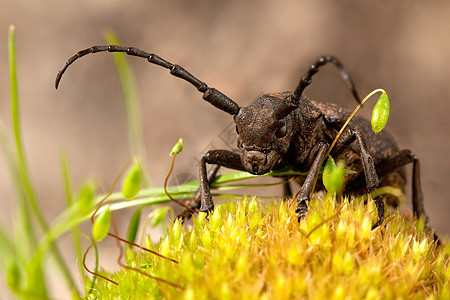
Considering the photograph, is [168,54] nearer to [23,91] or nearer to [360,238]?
[23,91]

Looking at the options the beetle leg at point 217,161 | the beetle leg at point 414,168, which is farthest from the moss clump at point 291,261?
the beetle leg at point 414,168

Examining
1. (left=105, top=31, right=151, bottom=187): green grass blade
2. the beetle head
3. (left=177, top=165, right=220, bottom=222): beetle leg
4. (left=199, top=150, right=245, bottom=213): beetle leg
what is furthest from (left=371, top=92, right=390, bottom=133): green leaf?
(left=105, top=31, right=151, bottom=187): green grass blade

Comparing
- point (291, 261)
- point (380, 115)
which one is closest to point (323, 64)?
point (380, 115)

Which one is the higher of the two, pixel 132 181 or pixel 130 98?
pixel 130 98

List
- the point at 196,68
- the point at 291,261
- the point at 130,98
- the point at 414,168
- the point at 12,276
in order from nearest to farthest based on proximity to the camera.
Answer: the point at 12,276
the point at 291,261
the point at 414,168
the point at 130,98
the point at 196,68

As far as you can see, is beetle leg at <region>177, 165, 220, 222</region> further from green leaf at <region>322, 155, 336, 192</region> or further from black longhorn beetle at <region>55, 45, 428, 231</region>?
green leaf at <region>322, 155, 336, 192</region>

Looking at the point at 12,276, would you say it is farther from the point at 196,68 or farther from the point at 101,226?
the point at 196,68

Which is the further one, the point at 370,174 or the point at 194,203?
the point at 194,203

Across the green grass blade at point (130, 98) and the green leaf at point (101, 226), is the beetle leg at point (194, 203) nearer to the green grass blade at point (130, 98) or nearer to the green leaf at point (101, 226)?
the green grass blade at point (130, 98)

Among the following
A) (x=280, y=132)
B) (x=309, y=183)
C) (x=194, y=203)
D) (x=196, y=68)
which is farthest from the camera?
(x=196, y=68)
